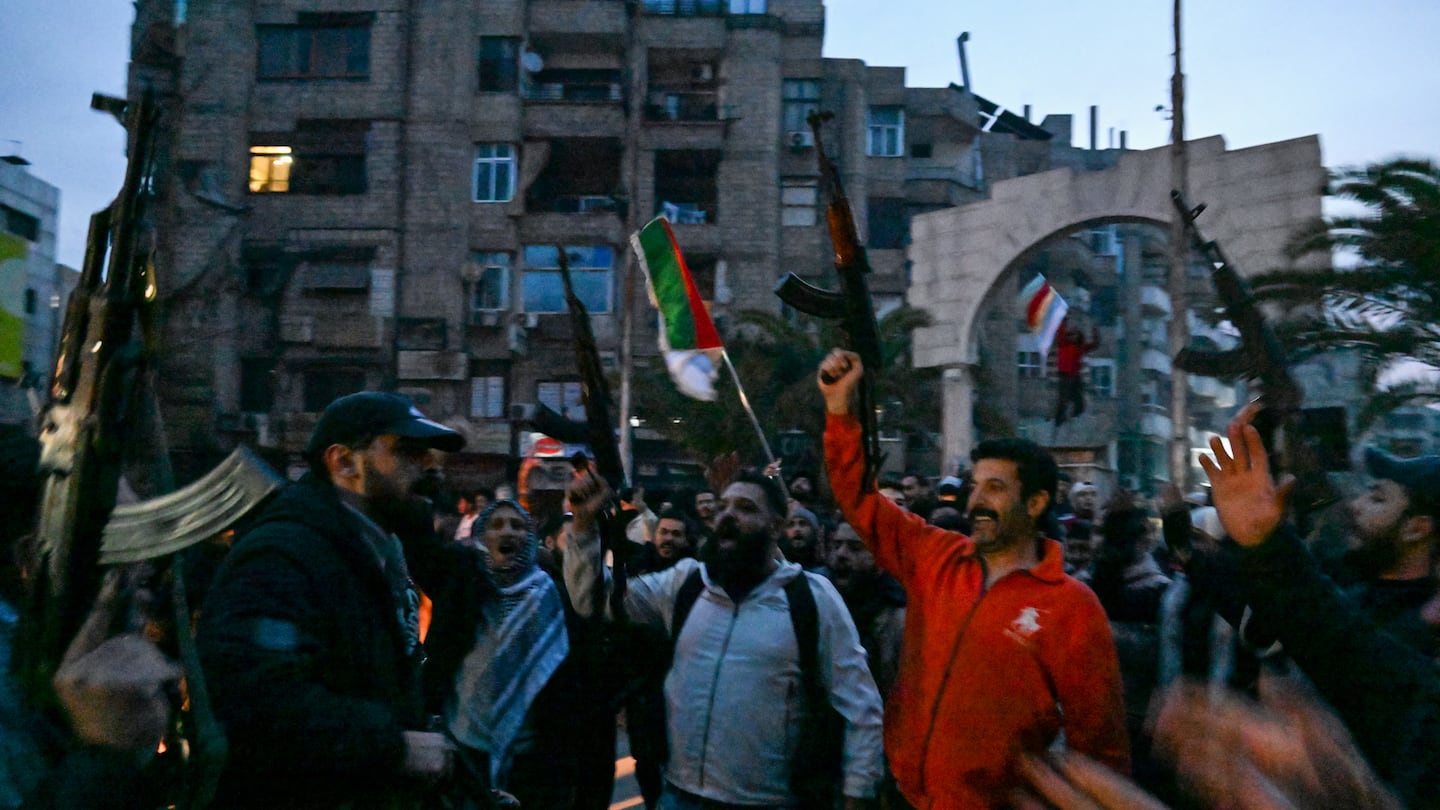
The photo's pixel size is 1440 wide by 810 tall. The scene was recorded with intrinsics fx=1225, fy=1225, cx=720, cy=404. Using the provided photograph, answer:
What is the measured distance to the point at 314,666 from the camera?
2494 millimetres

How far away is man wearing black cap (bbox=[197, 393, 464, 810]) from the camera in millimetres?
2420

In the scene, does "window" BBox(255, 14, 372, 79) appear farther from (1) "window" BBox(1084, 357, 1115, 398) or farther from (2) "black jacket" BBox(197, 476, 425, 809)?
(2) "black jacket" BBox(197, 476, 425, 809)

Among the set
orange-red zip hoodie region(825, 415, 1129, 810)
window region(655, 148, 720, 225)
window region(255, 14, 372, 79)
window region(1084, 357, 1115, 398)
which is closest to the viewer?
orange-red zip hoodie region(825, 415, 1129, 810)

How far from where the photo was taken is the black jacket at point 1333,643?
2.15 metres

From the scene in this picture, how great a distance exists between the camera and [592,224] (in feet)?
101

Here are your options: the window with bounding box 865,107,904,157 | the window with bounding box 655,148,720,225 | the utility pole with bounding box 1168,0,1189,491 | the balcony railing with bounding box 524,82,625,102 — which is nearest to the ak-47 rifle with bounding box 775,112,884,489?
the utility pole with bounding box 1168,0,1189,491

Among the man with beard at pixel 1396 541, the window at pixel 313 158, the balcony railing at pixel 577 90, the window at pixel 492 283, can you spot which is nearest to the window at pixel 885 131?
the balcony railing at pixel 577 90

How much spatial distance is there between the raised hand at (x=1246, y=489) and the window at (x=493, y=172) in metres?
30.2

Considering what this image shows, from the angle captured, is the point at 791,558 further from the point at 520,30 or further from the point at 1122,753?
the point at 520,30

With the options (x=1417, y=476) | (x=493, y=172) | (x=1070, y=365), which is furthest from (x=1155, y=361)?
(x=1417, y=476)

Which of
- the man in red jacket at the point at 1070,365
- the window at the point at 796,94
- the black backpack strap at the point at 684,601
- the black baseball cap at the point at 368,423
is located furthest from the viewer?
the window at the point at 796,94

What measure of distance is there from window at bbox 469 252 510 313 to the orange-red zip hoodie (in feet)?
92.7

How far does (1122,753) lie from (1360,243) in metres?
14.0

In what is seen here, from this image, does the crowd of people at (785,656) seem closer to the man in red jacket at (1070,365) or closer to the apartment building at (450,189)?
the man in red jacket at (1070,365)
